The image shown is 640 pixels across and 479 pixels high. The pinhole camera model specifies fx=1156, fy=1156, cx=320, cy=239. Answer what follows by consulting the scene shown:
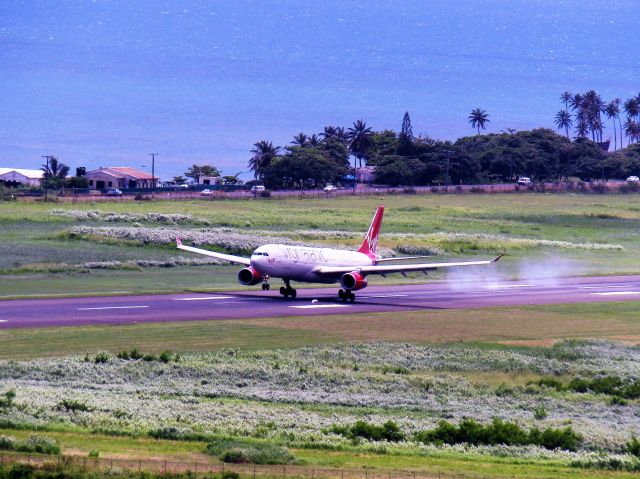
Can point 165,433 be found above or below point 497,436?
above

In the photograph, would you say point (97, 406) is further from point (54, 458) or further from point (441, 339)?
point (441, 339)

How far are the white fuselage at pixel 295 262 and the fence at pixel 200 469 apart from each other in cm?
4041

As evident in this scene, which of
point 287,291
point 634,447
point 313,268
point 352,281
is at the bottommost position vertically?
point 634,447

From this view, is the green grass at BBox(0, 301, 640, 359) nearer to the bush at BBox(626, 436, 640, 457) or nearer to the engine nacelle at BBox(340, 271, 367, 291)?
the engine nacelle at BBox(340, 271, 367, 291)

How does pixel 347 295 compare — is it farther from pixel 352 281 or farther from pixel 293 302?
pixel 293 302

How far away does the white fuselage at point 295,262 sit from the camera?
231 feet

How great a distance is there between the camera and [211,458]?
1217 inches

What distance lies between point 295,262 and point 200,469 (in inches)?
1625

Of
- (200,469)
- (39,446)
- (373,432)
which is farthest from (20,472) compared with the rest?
(373,432)

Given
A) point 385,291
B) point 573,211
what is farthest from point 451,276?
point 573,211

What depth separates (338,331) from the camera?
58.6 meters

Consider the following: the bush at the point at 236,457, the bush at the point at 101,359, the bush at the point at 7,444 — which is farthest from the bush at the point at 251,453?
the bush at the point at 101,359

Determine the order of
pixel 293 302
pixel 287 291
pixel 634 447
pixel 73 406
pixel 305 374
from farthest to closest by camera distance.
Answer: pixel 287 291
pixel 293 302
pixel 305 374
pixel 73 406
pixel 634 447

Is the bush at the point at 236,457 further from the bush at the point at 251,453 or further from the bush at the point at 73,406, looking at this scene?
the bush at the point at 73,406
